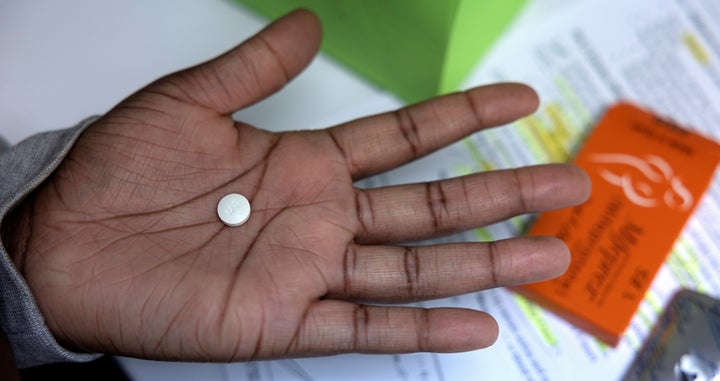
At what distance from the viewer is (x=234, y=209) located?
0.66 metres

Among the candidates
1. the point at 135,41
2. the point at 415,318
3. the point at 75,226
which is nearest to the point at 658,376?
the point at 415,318

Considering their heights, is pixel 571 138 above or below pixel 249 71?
below

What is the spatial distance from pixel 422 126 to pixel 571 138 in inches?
9.3

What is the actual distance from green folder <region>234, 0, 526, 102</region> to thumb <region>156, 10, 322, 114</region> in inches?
4.0

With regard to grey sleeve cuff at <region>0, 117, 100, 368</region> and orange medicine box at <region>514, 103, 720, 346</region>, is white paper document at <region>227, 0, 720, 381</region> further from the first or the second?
grey sleeve cuff at <region>0, 117, 100, 368</region>

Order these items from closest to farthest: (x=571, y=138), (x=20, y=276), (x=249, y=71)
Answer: (x=20, y=276) < (x=249, y=71) < (x=571, y=138)

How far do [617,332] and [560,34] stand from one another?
42cm

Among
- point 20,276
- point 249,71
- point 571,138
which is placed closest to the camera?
point 20,276

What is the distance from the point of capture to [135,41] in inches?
35.5

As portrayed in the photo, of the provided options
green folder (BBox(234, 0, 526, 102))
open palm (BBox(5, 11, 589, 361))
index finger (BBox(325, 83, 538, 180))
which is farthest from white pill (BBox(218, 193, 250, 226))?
green folder (BBox(234, 0, 526, 102))

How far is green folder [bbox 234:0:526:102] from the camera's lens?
2.49ft

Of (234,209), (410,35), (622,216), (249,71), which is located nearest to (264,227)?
(234,209)

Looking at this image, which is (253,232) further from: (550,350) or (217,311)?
(550,350)

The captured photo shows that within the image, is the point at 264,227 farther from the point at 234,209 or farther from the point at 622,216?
the point at 622,216
